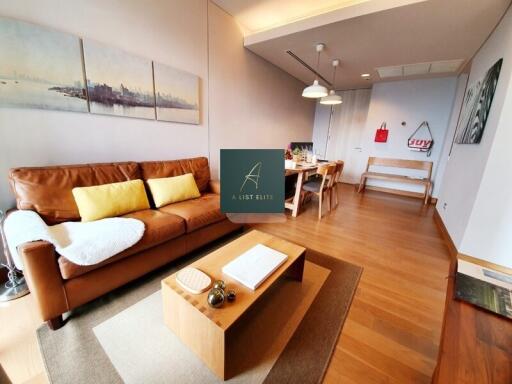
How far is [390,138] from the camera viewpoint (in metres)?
4.85

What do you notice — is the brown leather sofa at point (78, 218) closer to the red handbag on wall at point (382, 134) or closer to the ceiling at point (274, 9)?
the ceiling at point (274, 9)

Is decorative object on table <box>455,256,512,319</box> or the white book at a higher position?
decorative object on table <box>455,256,512,319</box>

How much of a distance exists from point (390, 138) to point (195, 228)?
5.04m

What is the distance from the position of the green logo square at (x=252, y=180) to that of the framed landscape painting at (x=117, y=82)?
1863 millimetres

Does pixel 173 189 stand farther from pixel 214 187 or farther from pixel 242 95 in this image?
pixel 242 95

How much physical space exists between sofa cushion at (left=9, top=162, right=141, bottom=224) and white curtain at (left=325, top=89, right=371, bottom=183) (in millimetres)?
5644

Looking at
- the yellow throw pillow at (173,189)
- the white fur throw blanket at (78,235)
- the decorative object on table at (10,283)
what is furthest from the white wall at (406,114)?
the decorative object on table at (10,283)

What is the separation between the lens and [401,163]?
15.5ft

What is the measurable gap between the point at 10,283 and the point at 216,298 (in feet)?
5.73

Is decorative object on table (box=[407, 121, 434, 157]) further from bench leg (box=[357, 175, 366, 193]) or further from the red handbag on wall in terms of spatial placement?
bench leg (box=[357, 175, 366, 193])

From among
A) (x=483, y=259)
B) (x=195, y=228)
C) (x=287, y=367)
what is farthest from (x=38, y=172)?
(x=483, y=259)

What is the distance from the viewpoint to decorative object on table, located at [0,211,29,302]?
1.44 m

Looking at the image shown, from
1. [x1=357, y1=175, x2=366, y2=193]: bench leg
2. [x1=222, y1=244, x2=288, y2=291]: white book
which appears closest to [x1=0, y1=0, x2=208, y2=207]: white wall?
[x1=222, y1=244, x2=288, y2=291]: white book

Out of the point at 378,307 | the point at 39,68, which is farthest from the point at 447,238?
the point at 39,68
